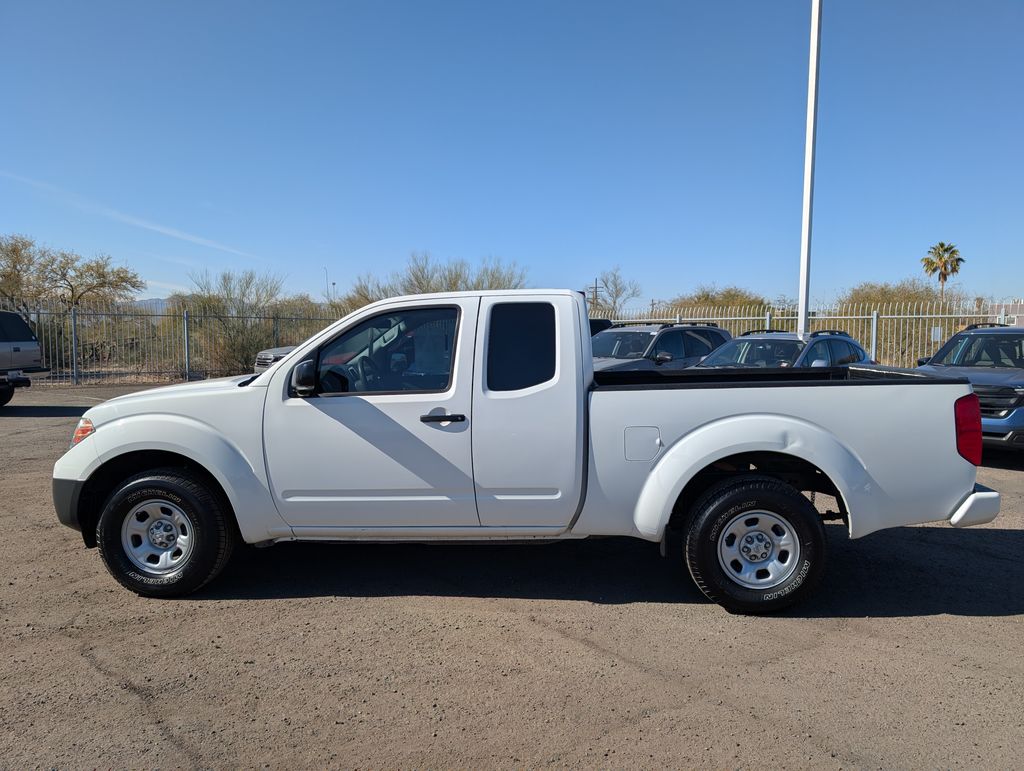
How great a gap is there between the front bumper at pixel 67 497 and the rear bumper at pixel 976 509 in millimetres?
5493

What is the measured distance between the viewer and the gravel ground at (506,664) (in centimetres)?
312

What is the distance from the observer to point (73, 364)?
1997 centimetres

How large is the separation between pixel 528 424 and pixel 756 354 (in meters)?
9.05

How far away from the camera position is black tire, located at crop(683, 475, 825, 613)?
4352mm

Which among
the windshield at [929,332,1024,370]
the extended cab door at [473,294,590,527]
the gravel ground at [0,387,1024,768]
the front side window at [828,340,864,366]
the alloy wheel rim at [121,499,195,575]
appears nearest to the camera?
the gravel ground at [0,387,1024,768]

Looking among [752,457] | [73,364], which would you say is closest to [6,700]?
[752,457]

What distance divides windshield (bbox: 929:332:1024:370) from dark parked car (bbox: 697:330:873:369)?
1654 millimetres

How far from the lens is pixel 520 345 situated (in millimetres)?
4594

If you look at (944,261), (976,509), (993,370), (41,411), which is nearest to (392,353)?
(976,509)

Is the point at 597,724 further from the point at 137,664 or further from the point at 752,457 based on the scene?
the point at 137,664

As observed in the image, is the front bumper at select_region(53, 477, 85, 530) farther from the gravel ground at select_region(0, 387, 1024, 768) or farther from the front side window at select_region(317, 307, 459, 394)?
the front side window at select_region(317, 307, 459, 394)

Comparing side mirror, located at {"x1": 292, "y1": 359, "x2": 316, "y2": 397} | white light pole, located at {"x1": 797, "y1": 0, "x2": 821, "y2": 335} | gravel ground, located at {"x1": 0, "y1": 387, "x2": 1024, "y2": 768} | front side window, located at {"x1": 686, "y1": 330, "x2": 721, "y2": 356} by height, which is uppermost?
white light pole, located at {"x1": 797, "y1": 0, "x2": 821, "y2": 335}

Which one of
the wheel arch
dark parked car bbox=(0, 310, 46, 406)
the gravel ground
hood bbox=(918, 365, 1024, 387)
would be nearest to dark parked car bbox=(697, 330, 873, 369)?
hood bbox=(918, 365, 1024, 387)

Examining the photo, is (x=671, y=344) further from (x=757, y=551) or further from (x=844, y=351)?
(x=757, y=551)
